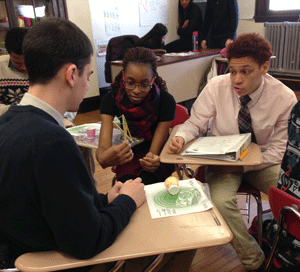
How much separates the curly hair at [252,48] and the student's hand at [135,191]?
1.00m

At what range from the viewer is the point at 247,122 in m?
1.78

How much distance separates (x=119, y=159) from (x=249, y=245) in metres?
0.80

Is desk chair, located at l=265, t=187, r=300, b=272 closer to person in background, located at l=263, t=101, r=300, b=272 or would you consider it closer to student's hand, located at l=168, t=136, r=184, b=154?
person in background, located at l=263, t=101, r=300, b=272

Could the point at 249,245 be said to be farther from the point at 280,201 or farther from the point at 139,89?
the point at 139,89

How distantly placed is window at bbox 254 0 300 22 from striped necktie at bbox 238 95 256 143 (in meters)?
4.47

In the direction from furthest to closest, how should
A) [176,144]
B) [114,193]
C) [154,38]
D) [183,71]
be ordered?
[183,71]
[154,38]
[176,144]
[114,193]

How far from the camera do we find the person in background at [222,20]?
5.12 m

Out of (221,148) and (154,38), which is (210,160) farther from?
(154,38)

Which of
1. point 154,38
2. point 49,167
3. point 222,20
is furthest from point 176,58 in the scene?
point 49,167

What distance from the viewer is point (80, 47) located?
0.88m

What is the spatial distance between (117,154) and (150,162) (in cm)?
19

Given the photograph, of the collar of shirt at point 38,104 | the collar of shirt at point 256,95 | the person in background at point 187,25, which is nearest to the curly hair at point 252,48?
the collar of shirt at point 256,95

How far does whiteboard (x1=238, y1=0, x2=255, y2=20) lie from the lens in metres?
5.88

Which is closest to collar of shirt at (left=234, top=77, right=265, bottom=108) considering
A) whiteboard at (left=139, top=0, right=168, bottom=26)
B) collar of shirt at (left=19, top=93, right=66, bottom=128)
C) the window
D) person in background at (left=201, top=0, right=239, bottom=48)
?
collar of shirt at (left=19, top=93, right=66, bottom=128)
